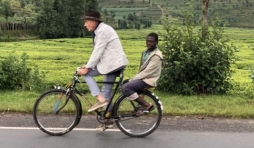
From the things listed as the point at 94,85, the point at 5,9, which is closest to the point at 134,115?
the point at 94,85

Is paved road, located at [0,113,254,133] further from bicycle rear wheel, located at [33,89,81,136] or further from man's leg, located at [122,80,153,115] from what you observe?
man's leg, located at [122,80,153,115]

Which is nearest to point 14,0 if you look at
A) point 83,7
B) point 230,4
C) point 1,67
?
point 83,7

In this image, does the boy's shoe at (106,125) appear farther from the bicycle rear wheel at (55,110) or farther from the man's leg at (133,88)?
the man's leg at (133,88)

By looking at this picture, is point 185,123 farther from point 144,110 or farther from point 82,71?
point 82,71

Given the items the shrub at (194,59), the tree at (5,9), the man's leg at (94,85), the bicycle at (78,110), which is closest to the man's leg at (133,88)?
the bicycle at (78,110)

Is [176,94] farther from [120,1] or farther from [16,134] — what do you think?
[120,1]

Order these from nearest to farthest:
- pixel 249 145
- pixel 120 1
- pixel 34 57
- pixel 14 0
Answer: pixel 249 145 < pixel 34 57 < pixel 14 0 < pixel 120 1

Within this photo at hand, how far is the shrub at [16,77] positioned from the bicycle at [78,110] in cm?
408

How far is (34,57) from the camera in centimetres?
2964

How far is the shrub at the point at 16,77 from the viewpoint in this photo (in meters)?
10.0

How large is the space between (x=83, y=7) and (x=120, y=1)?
Answer: 175 feet

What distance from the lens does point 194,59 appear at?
9102 millimetres

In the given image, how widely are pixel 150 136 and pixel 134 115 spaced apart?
1.43 ft

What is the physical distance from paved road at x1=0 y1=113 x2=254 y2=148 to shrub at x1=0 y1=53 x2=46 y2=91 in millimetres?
3242
